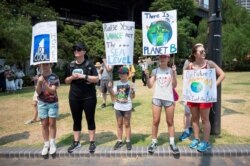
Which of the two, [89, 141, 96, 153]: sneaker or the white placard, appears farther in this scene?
[89, 141, 96, 153]: sneaker

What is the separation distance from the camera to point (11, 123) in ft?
29.7

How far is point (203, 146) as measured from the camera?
5.94m

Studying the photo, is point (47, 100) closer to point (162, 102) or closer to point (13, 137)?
point (13, 137)

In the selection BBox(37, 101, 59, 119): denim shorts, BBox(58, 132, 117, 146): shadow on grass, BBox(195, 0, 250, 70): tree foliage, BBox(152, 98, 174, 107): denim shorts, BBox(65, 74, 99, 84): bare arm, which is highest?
BBox(195, 0, 250, 70): tree foliage

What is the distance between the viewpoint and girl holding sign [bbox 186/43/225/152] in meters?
5.90

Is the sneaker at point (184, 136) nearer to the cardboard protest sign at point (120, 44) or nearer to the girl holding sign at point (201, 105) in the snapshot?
the girl holding sign at point (201, 105)

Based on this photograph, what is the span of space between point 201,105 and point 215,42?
166 cm

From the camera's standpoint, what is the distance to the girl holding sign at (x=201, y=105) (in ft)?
19.4

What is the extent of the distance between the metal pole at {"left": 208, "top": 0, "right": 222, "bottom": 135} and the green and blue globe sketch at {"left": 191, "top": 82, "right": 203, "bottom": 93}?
1.13m

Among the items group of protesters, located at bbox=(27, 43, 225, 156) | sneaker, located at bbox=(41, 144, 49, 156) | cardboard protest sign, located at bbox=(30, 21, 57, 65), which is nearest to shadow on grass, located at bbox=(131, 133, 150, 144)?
group of protesters, located at bbox=(27, 43, 225, 156)

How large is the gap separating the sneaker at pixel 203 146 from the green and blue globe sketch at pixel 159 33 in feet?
6.31

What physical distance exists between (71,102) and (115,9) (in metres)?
46.1

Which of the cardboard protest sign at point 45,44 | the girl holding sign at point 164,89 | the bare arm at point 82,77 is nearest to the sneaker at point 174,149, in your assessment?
the girl holding sign at point 164,89

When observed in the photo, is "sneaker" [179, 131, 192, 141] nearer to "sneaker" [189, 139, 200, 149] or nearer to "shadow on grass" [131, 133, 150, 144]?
"sneaker" [189, 139, 200, 149]
